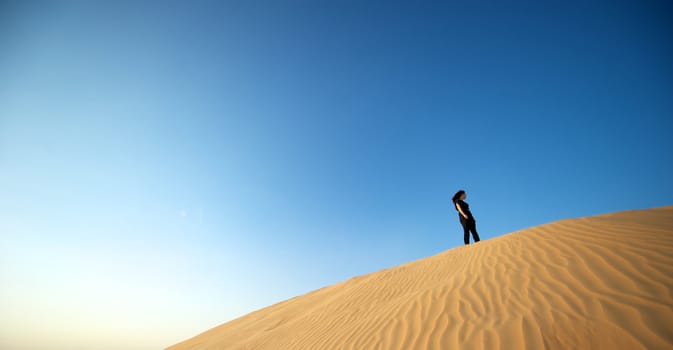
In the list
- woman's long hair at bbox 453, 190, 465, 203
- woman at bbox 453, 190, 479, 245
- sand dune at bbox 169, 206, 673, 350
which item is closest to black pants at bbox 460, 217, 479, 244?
woman at bbox 453, 190, 479, 245

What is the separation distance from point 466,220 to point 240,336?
647cm

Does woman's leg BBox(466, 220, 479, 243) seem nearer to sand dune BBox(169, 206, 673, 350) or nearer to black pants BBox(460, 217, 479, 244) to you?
black pants BBox(460, 217, 479, 244)

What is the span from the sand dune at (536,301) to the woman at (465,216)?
2.39m

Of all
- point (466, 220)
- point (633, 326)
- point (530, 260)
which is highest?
point (466, 220)

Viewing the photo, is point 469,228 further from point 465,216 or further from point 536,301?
point 536,301

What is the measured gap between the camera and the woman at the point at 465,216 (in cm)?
804

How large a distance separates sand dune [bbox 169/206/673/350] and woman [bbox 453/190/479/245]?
2.39m

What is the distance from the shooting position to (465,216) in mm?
8047

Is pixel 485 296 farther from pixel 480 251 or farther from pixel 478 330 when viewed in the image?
pixel 480 251

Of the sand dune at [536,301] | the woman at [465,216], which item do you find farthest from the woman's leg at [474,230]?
the sand dune at [536,301]

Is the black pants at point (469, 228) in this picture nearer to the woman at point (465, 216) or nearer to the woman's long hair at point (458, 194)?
the woman at point (465, 216)

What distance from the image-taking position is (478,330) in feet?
9.32

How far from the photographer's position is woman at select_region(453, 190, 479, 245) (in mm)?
8039

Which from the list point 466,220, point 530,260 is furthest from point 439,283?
point 466,220
